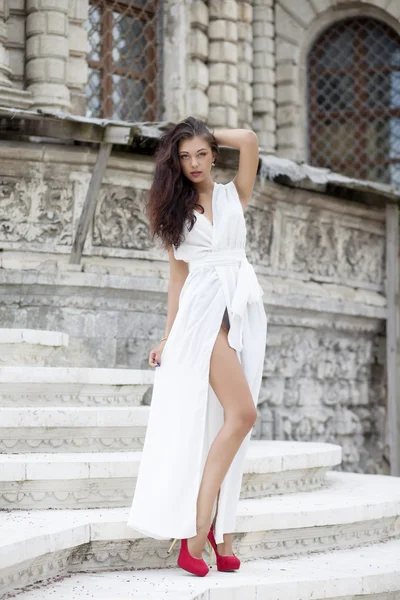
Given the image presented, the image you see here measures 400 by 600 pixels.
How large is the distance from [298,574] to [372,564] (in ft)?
1.66

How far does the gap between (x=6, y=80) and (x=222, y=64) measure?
354cm

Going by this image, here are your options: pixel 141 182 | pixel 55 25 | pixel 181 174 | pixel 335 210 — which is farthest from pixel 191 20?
pixel 181 174

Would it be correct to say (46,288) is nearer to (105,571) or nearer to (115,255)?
(115,255)

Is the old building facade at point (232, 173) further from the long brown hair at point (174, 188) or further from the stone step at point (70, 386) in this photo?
the long brown hair at point (174, 188)

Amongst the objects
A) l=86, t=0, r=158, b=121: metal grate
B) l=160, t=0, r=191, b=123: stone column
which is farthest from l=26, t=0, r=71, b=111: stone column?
l=160, t=0, r=191, b=123: stone column

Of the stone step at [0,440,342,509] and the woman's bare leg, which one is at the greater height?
the woman's bare leg

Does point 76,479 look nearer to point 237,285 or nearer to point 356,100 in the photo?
point 237,285

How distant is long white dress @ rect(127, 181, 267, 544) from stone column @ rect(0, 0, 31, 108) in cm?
647

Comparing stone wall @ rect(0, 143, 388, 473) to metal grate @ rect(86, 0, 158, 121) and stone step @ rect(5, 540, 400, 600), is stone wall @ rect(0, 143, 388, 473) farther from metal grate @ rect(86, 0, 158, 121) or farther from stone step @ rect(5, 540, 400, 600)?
stone step @ rect(5, 540, 400, 600)

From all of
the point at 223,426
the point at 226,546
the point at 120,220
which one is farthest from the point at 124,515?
the point at 120,220

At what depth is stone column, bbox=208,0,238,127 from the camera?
12.9 m

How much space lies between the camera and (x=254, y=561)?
4.48 m

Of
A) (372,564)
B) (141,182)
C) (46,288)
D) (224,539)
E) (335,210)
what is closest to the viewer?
(224,539)

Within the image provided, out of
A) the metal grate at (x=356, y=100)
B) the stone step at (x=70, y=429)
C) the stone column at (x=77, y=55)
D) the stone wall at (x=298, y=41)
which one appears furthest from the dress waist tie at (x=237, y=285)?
the metal grate at (x=356, y=100)
